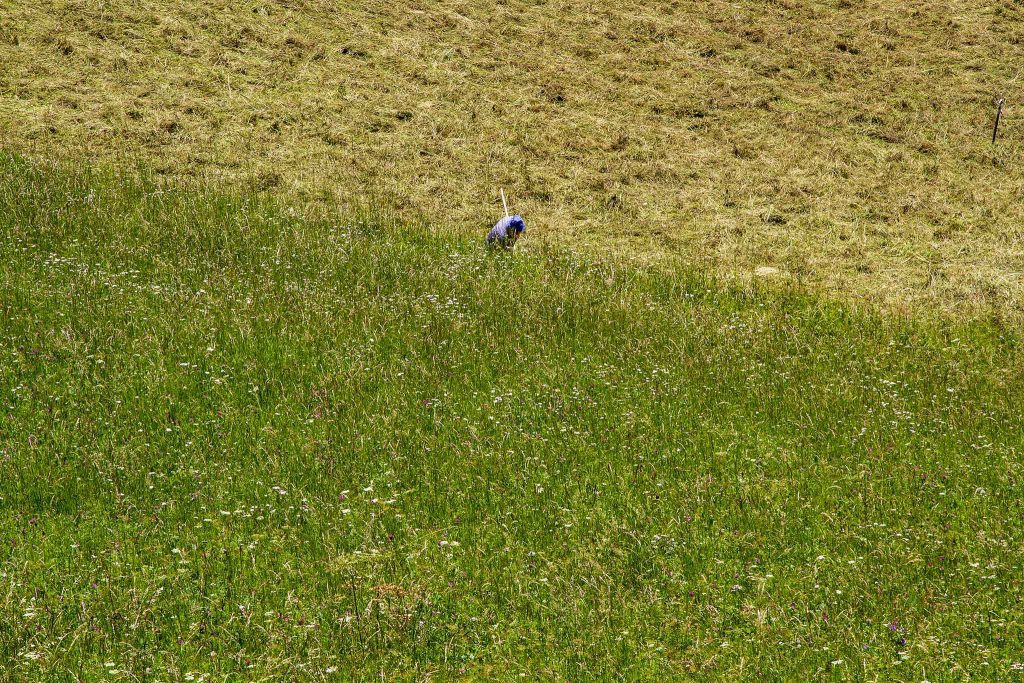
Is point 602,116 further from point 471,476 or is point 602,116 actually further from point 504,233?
point 471,476

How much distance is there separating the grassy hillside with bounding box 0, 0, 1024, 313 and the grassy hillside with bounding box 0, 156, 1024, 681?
10.7 feet

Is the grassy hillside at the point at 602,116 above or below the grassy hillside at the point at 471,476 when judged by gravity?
above

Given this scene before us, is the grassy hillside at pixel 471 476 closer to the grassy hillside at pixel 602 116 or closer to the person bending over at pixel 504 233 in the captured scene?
the person bending over at pixel 504 233

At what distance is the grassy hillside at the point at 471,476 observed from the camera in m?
5.30

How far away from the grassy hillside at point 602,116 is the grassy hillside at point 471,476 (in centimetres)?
328

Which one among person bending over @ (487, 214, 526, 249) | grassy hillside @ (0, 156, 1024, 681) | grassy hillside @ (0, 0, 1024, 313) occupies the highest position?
grassy hillside @ (0, 0, 1024, 313)

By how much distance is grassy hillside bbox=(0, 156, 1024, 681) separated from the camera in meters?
→ 5.30

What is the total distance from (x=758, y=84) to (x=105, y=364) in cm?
1597

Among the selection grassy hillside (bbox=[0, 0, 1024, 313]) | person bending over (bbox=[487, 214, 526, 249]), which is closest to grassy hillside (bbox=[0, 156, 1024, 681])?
person bending over (bbox=[487, 214, 526, 249])

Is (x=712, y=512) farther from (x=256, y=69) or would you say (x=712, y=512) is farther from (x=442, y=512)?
(x=256, y=69)

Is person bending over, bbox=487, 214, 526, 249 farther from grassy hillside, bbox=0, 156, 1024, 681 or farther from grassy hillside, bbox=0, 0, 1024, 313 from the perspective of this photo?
grassy hillside, bbox=0, 156, 1024, 681

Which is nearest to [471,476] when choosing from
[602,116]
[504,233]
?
[504,233]

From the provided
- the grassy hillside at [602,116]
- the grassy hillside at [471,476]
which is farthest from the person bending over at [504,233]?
the grassy hillside at [471,476]

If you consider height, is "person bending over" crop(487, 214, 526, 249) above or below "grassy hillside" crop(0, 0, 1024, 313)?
below
